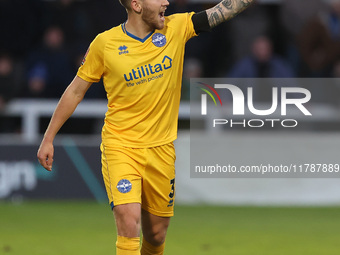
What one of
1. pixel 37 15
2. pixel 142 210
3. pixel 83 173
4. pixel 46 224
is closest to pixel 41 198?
pixel 83 173

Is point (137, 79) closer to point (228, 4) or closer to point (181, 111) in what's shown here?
point (228, 4)

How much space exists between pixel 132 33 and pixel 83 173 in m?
6.47

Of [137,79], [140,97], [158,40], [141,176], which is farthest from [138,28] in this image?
[141,176]

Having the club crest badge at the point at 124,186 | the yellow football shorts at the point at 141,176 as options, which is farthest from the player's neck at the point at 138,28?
the club crest badge at the point at 124,186

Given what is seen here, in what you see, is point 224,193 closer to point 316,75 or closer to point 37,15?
point 316,75

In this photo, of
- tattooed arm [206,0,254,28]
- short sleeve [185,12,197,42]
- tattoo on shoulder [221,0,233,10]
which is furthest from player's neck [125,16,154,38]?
tattoo on shoulder [221,0,233,10]

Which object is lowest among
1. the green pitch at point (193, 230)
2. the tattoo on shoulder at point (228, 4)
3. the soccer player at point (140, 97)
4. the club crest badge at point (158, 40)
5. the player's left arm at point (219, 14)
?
the green pitch at point (193, 230)

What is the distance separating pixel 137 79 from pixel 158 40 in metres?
0.35

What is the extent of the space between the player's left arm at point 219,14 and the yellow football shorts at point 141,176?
961 millimetres

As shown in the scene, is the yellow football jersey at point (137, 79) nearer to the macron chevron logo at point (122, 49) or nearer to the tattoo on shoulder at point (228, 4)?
the macron chevron logo at point (122, 49)

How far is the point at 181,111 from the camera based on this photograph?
13133 millimetres

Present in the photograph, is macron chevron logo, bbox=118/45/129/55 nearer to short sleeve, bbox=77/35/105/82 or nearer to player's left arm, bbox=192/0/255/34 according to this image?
short sleeve, bbox=77/35/105/82

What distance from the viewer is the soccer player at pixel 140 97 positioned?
6.48m

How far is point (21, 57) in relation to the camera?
1365cm
